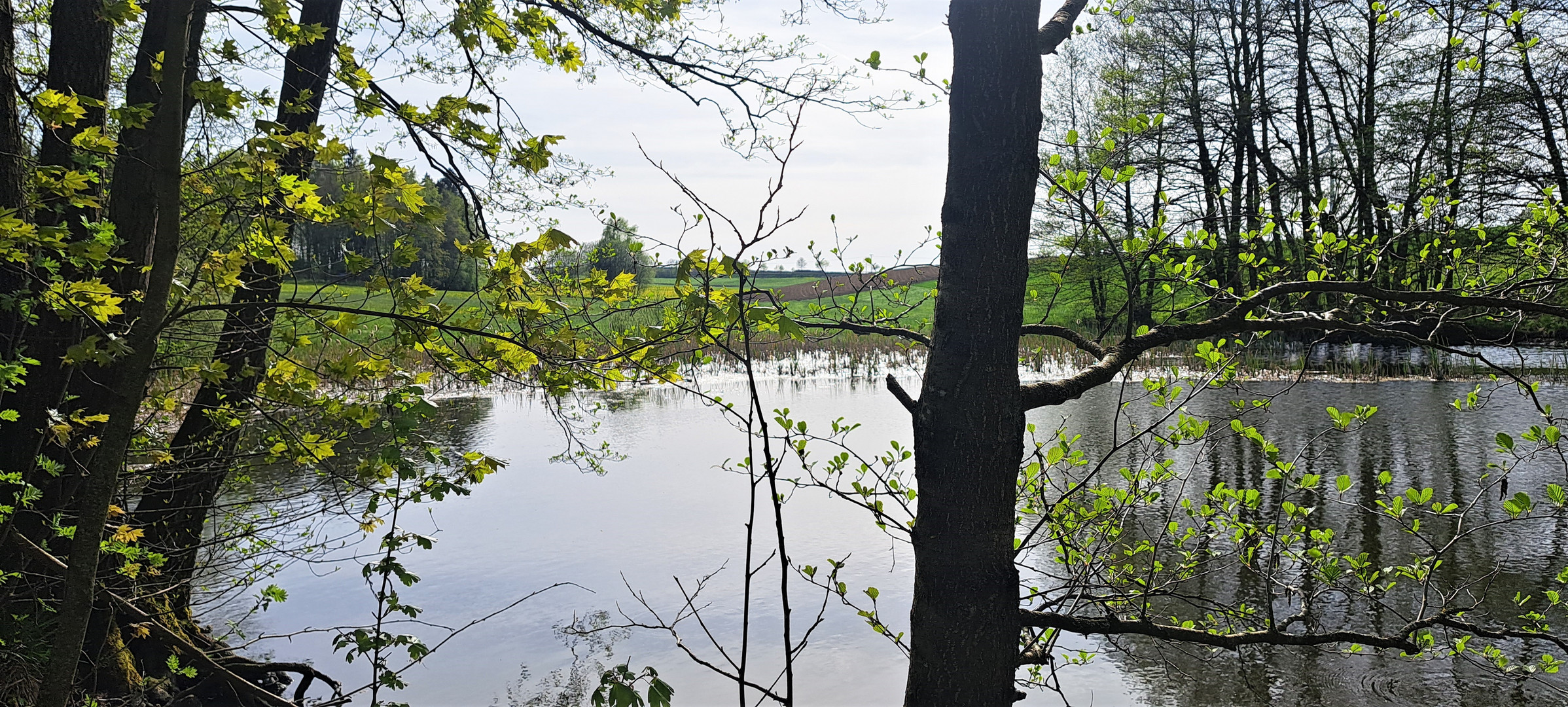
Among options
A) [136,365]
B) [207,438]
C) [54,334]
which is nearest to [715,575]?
[207,438]

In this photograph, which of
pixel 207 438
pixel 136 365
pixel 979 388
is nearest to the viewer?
pixel 136 365

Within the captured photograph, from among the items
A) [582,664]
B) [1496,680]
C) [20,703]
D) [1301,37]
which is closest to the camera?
[20,703]

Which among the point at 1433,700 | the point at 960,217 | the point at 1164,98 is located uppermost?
the point at 1164,98

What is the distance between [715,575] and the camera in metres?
6.36

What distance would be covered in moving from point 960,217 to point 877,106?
223 cm

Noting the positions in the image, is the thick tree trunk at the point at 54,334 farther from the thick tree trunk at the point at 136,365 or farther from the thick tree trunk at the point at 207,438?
the thick tree trunk at the point at 136,365

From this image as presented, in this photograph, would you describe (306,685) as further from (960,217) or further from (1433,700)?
(1433,700)

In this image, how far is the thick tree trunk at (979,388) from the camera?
5.91ft

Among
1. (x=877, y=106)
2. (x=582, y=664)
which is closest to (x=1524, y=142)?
(x=877, y=106)

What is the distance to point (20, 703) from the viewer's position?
2.92 metres

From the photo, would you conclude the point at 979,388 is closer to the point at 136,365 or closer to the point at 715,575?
the point at 136,365

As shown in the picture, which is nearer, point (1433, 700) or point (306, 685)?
point (1433, 700)

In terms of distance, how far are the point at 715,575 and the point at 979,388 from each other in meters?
4.84

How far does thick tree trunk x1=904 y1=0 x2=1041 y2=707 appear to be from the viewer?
180 cm
